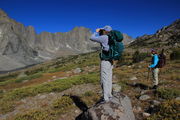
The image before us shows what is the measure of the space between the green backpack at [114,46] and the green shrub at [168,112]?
269cm

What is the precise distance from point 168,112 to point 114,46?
10.5 feet

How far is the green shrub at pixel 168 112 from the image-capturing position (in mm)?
5805

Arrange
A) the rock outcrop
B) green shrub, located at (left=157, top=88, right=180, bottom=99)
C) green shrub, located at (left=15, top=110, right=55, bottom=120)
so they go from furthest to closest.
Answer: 1. green shrub, located at (left=157, top=88, right=180, bottom=99)
2. green shrub, located at (left=15, top=110, right=55, bottom=120)
3. the rock outcrop

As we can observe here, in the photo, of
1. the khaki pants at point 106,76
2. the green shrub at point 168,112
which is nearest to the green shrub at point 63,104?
the khaki pants at point 106,76

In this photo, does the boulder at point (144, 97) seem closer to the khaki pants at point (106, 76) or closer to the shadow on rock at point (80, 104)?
the shadow on rock at point (80, 104)

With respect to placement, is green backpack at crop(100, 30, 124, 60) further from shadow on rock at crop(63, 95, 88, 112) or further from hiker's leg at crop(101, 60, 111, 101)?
shadow on rock at crop(63, 95, 88, 112)

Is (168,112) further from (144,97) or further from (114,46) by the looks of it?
(114,46)

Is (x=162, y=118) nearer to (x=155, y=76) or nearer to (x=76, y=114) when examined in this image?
(x=76, y=114)

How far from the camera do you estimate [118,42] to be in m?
5.52

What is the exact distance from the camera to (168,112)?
19.9 ft

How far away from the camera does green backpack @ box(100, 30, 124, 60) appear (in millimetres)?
5434

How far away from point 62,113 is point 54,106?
1043mm

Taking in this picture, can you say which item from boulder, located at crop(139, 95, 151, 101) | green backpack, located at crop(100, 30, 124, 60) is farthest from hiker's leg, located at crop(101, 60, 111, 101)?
boulder, located at crop(139, 95, 151, 101)

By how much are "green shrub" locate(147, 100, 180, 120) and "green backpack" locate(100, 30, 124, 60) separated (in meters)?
2.69
